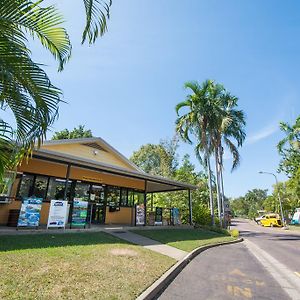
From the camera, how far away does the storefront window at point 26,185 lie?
1321cm

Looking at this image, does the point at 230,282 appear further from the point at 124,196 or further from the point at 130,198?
the point at 130,198

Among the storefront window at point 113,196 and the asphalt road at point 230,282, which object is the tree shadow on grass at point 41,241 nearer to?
the asphalt road at point 230,282

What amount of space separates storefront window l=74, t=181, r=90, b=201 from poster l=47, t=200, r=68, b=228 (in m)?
4.62

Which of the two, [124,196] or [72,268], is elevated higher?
[124,196]

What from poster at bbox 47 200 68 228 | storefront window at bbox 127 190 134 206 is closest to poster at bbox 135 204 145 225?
storefront window at bbox 127 190 134 206

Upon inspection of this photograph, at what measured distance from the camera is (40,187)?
14.0 m

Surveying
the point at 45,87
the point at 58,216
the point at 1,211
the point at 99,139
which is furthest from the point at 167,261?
the point at 99,139

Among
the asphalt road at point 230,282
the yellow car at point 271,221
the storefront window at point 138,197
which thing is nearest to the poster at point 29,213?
the asphalt road at point 230,282

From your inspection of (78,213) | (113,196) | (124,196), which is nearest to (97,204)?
(113,196)

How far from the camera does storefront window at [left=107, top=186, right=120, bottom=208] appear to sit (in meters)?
17.9

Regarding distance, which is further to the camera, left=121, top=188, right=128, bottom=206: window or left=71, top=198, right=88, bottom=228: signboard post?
left=121, top=188, right=128, bottom=206: window

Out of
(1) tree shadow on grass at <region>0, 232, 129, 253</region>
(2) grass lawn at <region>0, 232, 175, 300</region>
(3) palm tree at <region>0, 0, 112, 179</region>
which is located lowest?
(2) grass lawn at <region>0, 232, 175, 300</region>

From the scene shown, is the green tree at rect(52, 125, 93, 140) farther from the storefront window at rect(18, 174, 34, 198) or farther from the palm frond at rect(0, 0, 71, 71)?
the palm frond at rect(0, 0, 71, 71)

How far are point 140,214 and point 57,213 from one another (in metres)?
6.07
